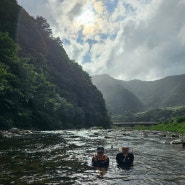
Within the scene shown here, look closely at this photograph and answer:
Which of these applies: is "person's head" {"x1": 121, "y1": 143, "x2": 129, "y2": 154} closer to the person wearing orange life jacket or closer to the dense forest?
the person wearing orange life jacket

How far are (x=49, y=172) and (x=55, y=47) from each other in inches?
5448

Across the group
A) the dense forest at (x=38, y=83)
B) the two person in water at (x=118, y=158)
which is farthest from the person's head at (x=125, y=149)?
the dense forest at (x=38, y=83)

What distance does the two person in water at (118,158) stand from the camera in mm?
20203

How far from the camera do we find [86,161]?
74.8ft

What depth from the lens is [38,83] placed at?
289ft

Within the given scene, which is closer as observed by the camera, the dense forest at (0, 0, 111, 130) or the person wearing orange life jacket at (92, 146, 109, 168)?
the person wearing orange life jacket at (92, 146, 109, 168)

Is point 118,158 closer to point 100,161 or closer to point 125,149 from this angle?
point 125,149

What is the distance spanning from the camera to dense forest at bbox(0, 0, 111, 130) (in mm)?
65688

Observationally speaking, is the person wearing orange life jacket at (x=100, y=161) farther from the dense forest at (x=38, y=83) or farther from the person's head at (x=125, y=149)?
the dense forest at (x=38, y=83)

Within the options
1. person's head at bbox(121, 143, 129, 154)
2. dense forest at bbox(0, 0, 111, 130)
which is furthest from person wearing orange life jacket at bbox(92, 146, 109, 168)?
dense forest at bbox(0, 0, 111, 130)

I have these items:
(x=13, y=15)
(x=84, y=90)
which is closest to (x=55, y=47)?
(x=84, y=90)

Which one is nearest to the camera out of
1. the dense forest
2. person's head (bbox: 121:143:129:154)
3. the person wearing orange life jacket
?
the person wearing orange life jacket

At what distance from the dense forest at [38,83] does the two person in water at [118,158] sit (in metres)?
32.6

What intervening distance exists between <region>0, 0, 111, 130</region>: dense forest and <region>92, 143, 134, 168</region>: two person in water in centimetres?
3257
